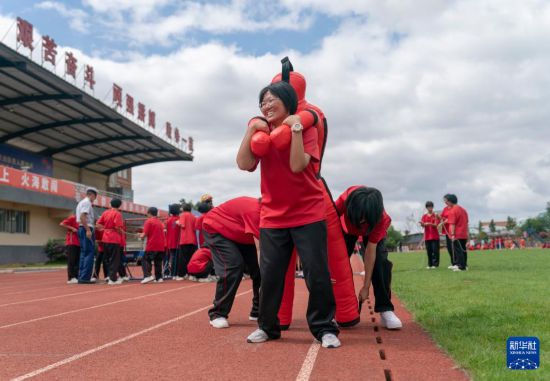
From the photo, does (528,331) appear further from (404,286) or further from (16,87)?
(16,87)

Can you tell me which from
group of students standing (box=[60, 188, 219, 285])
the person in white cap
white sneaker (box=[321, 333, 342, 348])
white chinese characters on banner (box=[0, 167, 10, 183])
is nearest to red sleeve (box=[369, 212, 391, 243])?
white sneaker (box=[321, 333, 342, 348])

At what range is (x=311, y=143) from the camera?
12.2ft

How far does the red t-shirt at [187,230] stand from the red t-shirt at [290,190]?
7.98 metres

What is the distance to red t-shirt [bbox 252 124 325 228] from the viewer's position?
12.3 feet

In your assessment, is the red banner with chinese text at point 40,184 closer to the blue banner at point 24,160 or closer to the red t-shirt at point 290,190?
the blue banner at point 24,160

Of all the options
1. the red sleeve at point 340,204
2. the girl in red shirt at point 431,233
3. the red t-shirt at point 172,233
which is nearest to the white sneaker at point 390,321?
the red sleeve at point 340,204

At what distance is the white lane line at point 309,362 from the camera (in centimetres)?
301

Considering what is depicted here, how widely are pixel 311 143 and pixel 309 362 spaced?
1382mm

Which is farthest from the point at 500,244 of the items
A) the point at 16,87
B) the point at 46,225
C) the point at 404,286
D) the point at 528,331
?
the point at 528,331

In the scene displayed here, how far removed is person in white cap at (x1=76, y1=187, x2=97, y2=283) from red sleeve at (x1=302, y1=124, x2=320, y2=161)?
788 centimetres

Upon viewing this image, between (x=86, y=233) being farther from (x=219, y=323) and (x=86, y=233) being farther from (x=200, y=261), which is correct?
(x=219, y=323)

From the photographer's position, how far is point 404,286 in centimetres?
838

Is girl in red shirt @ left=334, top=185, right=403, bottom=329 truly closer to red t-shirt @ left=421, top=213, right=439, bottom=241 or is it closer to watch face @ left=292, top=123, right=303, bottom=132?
watch face @ left=292, top=123, right=303, bottom=132

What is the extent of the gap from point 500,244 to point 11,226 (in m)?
40.8
